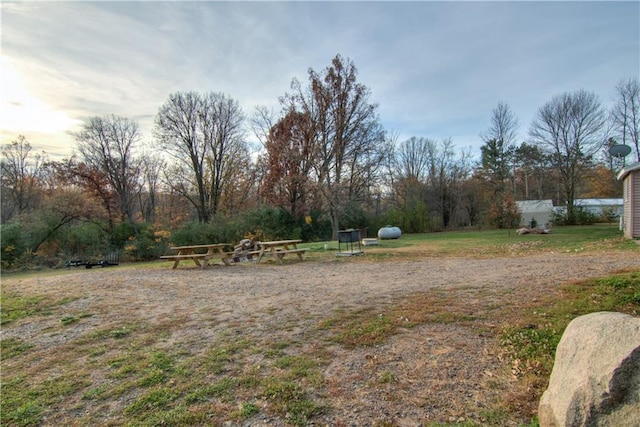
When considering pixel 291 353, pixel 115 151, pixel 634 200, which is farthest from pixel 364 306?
pixel 115 151

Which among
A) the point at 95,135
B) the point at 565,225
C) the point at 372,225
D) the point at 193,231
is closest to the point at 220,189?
the point at 193,231

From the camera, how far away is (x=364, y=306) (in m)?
4.94

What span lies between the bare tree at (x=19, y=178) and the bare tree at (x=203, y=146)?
9370 millimetres

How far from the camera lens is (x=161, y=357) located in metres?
3.46

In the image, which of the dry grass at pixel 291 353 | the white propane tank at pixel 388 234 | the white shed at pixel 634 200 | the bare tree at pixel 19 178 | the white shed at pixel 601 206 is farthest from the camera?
the white shed at pixel 601 206

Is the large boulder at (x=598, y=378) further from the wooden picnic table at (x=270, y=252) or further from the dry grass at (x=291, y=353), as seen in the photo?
the wooden picnic table at (x=270, y=252)

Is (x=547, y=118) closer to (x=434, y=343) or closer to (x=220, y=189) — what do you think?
(x=220, y=189)

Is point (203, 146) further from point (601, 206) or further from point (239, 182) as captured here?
point (601, 206)

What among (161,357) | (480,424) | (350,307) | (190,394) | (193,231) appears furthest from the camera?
(193,231)

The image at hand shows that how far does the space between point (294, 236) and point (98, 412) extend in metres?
19.3

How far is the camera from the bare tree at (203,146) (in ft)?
77.2

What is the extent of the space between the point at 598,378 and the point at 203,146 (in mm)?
25235

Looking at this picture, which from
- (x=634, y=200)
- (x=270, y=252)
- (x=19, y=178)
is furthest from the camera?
(x=19, y=178)

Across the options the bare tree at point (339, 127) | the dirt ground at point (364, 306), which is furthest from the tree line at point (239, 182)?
the dirt ground at point (364, 306)
